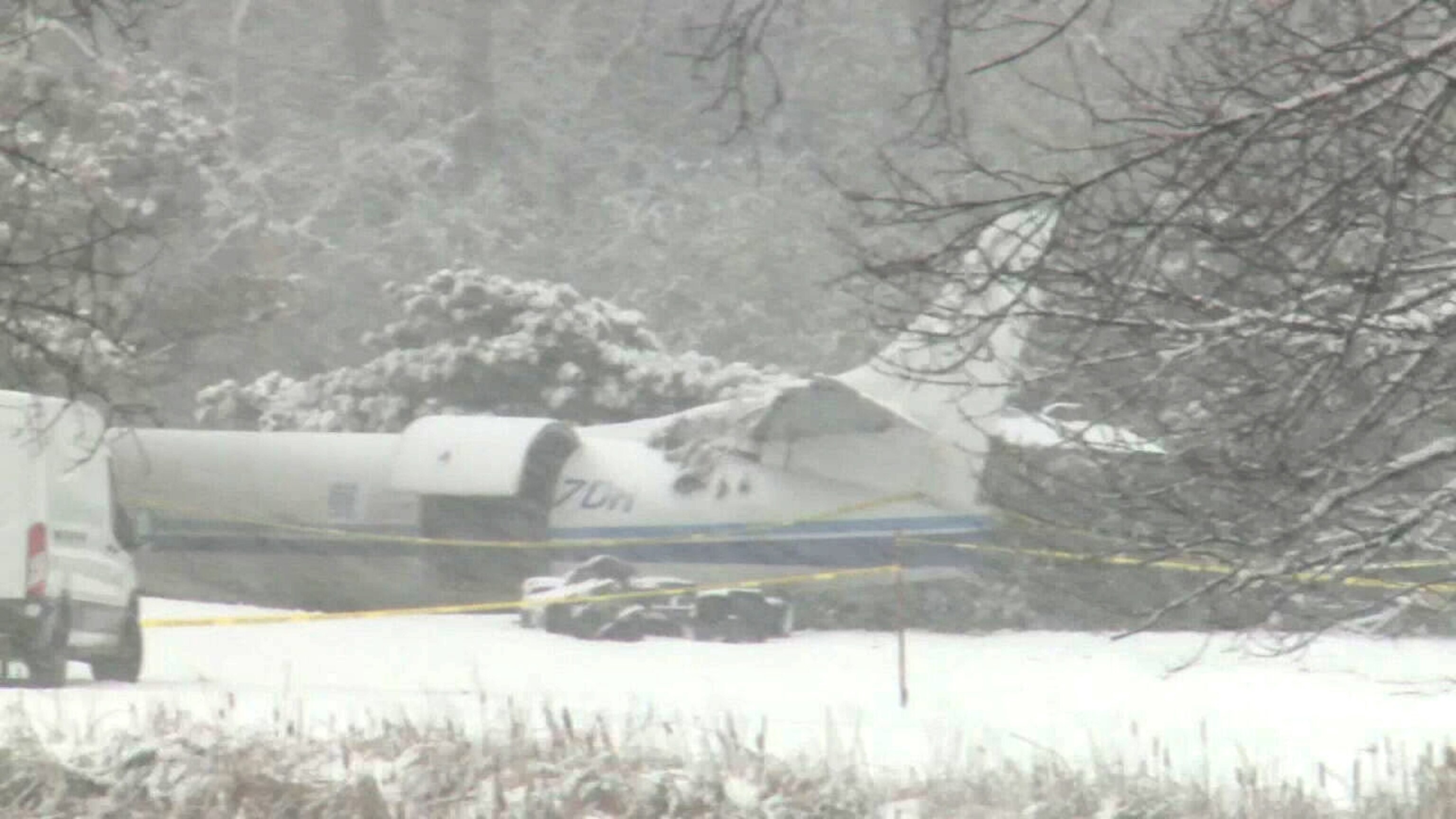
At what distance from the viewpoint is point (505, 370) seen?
24.9 meters

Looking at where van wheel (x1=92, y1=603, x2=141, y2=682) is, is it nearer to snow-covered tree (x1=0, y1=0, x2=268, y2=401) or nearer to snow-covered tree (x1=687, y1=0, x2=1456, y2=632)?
snow-covered tree (x1=0, y1=0, x2=268, y2=401)

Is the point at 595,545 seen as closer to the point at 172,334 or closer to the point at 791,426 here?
the point at 791,426

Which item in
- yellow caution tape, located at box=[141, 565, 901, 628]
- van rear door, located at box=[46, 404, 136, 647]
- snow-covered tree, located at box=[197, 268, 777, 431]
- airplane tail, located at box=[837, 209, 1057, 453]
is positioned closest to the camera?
airplane tail, located at box=[837, 209, 1057, 453]

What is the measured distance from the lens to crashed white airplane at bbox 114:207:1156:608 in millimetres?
19906

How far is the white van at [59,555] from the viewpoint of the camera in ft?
41.7

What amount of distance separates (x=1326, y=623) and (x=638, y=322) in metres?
19.2

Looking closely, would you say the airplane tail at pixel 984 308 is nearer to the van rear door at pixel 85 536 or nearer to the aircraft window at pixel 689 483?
the van rear door at pixel 85 536

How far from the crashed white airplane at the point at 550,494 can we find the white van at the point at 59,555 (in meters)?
5.79

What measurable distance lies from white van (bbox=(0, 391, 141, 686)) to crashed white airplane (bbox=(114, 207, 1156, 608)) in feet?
19.0

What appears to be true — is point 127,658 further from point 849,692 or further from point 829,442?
point 829,442

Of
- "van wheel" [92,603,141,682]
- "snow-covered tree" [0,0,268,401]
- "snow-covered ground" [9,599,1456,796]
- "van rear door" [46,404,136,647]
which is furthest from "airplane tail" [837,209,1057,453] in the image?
"van wheel" [92,603,141,682]

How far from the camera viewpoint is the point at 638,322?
1022 inches

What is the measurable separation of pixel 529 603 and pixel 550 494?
268cm

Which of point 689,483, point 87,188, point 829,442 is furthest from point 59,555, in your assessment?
point 829,442
